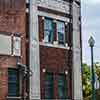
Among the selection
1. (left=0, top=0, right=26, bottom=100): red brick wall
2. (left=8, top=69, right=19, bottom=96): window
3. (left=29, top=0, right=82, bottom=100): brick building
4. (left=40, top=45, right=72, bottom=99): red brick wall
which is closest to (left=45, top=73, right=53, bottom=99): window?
(left=29, top=0, right=82, bottom=100): brick building

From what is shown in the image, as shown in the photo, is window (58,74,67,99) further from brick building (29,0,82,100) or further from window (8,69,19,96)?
window (8,69,19,96)

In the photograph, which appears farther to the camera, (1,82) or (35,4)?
(35,4)

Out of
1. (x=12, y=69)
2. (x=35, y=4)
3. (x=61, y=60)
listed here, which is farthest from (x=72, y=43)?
(x=12, y=69)

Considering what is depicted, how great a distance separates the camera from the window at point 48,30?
3331 cm

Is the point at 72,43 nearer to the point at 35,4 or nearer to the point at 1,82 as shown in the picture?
the point at 35,4

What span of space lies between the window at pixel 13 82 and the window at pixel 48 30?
4.30 meters

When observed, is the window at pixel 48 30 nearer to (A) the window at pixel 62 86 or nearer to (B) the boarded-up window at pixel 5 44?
(A) the window at pixel 62 86

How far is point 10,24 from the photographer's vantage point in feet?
98.4

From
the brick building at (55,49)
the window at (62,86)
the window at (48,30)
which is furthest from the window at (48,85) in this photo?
the window at (48,30)

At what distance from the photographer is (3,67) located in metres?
29.1

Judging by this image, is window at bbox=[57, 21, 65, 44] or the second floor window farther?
window at bbox=[57, 21, 65, 44]

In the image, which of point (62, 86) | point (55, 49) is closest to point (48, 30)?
point (55, 49)

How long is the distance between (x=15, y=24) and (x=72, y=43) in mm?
6708

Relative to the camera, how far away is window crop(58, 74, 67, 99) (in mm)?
33906
